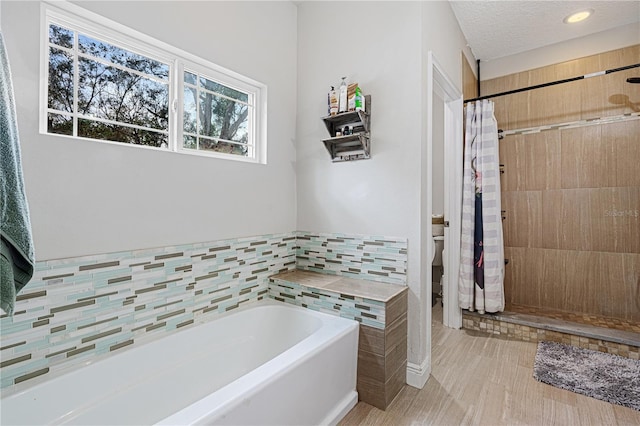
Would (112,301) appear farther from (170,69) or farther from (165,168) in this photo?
(170,69)

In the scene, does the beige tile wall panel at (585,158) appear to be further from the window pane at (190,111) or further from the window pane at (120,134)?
the window pane at (120,134)

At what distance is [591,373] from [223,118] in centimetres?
298

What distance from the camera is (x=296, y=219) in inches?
103

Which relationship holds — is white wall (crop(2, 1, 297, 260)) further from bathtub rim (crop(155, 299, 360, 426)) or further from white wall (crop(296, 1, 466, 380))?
bathtub rim (crop(155, 299, 360, 426))

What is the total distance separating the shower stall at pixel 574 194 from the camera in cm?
266

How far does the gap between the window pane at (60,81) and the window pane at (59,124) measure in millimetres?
39

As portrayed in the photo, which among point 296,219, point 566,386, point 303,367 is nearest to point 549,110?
point 566,386

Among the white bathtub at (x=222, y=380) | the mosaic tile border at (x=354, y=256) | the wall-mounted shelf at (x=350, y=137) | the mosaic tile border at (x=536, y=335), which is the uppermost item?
the wall-mounted shelf at (x=350, y=137)

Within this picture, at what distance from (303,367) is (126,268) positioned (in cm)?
100

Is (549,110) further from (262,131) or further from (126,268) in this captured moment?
(126,268)

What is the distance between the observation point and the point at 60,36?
1.46m

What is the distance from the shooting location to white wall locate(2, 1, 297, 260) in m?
1.31

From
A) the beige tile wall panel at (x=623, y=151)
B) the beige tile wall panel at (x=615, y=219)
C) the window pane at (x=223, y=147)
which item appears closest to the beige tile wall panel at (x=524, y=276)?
the beige tile wall panel at (x=615, y=219)

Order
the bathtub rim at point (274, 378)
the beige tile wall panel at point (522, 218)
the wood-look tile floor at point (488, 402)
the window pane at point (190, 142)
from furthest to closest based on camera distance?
the beige tile wall panel at point (522, 218), the window pane at point (190, 142), the wood-look tile floor at point (488, 402), the bathtub rim at point (274, 378)
